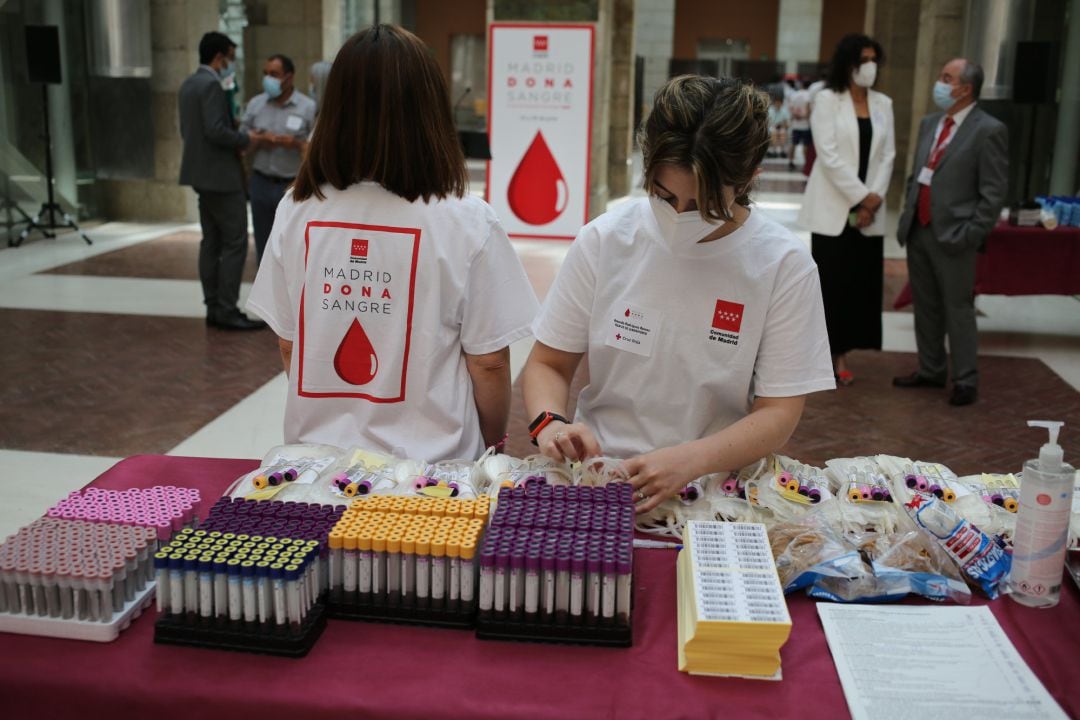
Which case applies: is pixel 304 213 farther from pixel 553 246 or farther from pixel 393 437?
pixel 553 246

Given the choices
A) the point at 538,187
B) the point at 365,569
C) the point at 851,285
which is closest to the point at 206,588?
the point at 365,569

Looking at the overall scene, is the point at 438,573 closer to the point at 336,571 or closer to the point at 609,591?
the point at 336,571

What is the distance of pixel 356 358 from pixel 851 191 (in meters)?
4.15

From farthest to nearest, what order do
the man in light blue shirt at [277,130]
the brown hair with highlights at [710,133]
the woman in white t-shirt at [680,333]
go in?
1. the man in light blue shirt at [277,130]
2. the woman in white t-shirt at [680,333]
3. the brown hair with highlights at [710,133]

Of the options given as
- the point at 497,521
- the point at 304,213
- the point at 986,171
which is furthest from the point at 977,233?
the point at 497,521

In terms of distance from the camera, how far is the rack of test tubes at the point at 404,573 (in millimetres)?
1668

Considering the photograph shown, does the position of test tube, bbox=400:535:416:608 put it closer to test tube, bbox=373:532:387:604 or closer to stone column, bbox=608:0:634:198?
test tube, bbox=373:532:387:604

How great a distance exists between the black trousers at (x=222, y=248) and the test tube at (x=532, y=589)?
5.80 meters

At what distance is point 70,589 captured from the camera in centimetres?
164

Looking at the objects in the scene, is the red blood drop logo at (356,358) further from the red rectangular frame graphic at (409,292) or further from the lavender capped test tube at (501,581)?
the lavender capped test tube at (501,581)

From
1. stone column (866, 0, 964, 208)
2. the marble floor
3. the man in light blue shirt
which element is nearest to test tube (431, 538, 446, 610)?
the marble floor

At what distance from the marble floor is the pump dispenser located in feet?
8.88

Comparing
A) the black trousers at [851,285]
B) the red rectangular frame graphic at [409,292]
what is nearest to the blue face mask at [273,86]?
the black trousers at [851,285]

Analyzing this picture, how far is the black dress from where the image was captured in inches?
242
